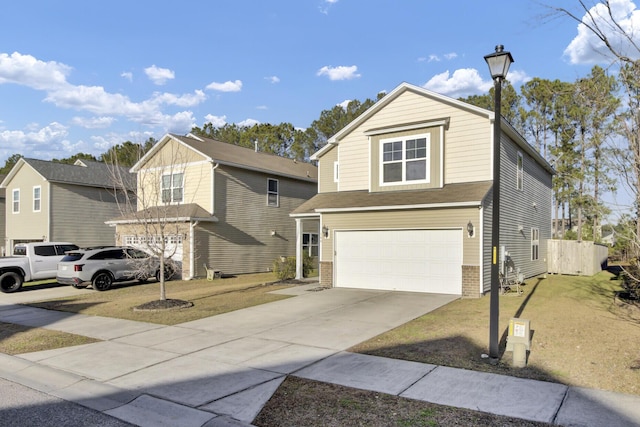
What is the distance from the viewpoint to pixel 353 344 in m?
8.40

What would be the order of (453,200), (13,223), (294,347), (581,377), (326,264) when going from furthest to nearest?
(13,223) → (326,264) → (453,200) → (294,347) → (581,377)

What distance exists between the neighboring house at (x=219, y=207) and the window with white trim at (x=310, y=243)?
582 millimetres

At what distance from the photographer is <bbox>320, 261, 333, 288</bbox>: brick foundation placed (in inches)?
663

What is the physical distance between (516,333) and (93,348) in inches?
287

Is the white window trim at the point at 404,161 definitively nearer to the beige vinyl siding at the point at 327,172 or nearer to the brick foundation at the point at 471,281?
the beige vinyl siding at the point at 327,172

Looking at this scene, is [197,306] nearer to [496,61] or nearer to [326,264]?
[326,264]

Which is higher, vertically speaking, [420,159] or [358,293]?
[420,159]

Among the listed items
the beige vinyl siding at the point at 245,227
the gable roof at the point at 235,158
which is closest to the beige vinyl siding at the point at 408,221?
the beige vinyl siding at the point at 245,227

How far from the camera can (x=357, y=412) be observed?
17.1 feet

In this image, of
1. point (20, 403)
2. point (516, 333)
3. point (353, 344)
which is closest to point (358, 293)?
→ point (353, 344)

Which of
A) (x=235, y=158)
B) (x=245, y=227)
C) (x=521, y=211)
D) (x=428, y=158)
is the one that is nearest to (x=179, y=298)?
(x=245, y=227)

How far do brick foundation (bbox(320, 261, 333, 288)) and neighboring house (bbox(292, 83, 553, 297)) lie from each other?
1.5 inches

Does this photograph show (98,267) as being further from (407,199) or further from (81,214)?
(407,199)

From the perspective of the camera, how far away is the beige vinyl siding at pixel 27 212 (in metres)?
26.5
